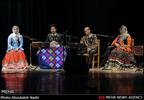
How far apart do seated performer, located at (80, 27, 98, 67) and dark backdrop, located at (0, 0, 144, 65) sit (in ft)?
1.76

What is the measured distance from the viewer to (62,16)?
35.6 feet

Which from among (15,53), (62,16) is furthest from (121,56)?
(15,53)

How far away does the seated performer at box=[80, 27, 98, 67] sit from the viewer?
10087 mm

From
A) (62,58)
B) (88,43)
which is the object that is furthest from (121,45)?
(62,58)

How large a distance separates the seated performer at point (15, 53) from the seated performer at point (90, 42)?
163 cm

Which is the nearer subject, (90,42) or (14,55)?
(14,55)

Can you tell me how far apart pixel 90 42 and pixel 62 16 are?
1.24 meters

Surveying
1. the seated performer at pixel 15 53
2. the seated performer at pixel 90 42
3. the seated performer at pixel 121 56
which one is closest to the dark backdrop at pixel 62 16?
the seated performer at pixel 90 42

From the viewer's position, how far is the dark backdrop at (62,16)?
10766mm

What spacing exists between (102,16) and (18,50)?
260cm
